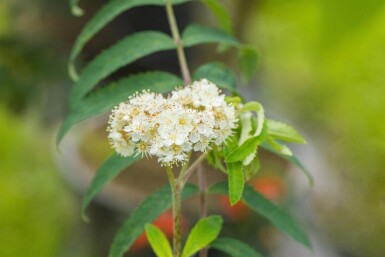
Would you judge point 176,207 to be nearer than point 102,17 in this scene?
Yes

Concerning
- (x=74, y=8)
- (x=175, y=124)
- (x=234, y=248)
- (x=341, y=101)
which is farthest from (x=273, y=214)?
(x=341, y=101)

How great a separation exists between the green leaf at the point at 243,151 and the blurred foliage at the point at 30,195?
3.75ft

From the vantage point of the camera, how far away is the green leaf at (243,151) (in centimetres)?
48

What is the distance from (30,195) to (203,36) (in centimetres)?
113

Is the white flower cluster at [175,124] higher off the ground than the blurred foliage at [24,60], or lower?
lower

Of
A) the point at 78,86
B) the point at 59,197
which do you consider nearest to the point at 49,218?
the point at 59,197

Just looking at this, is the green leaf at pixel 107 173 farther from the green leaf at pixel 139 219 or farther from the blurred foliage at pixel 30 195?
the blurred foliage at pixel 30 195

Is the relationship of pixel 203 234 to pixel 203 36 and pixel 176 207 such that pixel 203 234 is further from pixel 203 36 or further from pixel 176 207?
pixel 203 36

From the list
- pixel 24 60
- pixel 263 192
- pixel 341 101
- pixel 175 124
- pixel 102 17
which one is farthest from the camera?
pixel 341 101

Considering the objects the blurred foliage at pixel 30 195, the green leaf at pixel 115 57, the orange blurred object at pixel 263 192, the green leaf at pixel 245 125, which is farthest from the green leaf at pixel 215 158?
the blurred foliage at pixel 30 195

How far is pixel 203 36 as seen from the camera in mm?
718

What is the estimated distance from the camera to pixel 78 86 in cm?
65

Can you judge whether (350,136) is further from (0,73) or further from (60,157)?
(0,73)

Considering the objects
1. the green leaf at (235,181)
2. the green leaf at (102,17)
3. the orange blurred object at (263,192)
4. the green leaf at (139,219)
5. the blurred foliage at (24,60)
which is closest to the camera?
the green leaf at (235,181)
